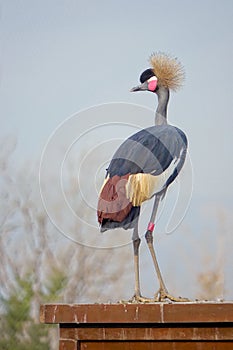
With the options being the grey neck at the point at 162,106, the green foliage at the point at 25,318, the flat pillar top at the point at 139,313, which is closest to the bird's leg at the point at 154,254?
the grey neck at the point at 162,106

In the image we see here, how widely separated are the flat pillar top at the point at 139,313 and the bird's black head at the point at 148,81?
154 centimetres

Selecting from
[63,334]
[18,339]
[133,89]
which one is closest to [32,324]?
[18,339]

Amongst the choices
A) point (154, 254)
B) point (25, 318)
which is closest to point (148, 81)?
point (154, 254)

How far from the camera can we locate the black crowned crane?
12.9 feet

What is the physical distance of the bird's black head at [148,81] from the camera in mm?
4434

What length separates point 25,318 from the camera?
8.89m

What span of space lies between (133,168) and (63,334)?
94cm

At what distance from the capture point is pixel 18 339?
8891mm

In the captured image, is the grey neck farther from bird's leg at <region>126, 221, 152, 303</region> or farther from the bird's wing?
bird's leg at <region>126, 221, 152, 303</region>

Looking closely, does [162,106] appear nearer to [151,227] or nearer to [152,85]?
[152,85]

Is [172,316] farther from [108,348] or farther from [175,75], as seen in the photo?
[175,75]

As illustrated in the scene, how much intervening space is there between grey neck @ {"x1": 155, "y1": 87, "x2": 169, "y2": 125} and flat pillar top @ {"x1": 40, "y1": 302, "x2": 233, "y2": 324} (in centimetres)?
128

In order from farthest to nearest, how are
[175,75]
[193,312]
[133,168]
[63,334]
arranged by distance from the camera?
[175,75] → [133,168] → [63,334] → [193,312]

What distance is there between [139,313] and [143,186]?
0.87 metres
